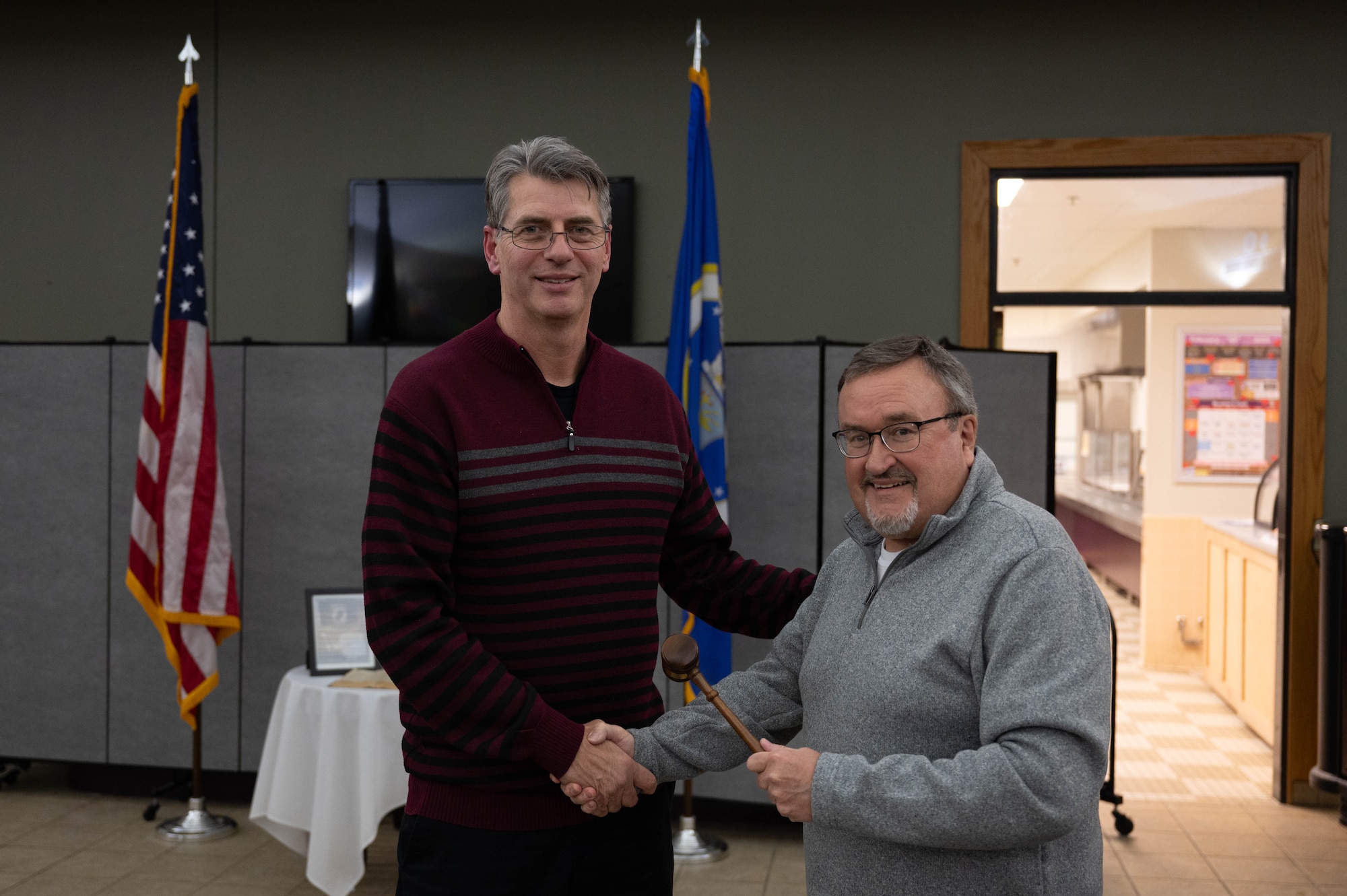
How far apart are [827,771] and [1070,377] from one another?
11462 millimetres

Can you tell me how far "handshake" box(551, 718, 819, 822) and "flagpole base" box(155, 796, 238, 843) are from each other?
2.87m

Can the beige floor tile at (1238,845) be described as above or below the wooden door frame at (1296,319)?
below

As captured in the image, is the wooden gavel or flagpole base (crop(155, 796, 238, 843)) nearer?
the wooden gavel

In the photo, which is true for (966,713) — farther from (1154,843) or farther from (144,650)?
(144,650)

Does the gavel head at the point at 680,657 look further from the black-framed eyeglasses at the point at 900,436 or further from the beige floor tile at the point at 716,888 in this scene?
the beige floor tile at the point at 716,888

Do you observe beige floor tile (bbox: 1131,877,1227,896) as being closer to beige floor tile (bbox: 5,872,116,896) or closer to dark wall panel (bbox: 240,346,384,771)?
dark wall panel (bbox: 240,346,384,771)

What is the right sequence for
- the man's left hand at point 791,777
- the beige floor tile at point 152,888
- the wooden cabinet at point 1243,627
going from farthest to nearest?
the wooden cabinet at point 1243,627, the beige floor tile at point 152,888, the man's left hand at point 791,777

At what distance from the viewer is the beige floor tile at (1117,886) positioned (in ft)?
11.6

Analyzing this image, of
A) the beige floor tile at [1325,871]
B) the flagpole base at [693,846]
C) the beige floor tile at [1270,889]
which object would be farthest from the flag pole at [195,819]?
the beige floor tile at [1325,871]

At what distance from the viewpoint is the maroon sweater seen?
153 cm

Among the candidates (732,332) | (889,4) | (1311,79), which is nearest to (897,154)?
(889,4)

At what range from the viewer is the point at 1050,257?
4.54m

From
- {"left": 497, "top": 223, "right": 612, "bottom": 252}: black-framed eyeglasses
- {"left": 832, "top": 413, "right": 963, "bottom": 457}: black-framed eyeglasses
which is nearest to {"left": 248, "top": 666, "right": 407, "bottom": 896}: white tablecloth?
{"left": 497, "top": 223, "right": 612, "bottom": 252}: black-framed eyeglasses

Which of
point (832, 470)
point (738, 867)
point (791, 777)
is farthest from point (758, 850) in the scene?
point (791, 777)
